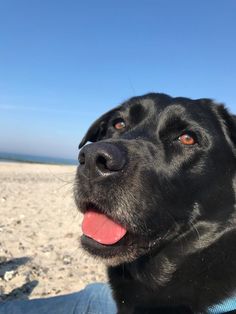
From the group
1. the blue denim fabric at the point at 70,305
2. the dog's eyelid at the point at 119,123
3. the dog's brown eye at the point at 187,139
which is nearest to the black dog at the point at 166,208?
the dog's brown eye at the point at 187,139

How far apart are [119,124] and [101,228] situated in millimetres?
1466

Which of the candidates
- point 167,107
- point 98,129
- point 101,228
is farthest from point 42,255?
point 101,228

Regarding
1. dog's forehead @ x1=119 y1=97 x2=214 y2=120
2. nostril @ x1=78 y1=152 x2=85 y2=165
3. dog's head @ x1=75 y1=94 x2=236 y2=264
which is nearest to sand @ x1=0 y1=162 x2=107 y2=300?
dog's head @ x1=75 y1=94 x2=236 y2=264

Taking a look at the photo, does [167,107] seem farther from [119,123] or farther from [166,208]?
[166,208]

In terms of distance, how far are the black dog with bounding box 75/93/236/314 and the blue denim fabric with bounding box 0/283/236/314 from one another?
597 mm

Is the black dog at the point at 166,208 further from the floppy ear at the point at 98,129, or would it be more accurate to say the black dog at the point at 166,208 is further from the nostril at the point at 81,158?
the floppy ear at the point at 98,129

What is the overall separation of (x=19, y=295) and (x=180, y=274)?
98.6 inches

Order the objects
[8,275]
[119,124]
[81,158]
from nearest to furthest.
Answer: [81,158] → [119,124] → [8,275]

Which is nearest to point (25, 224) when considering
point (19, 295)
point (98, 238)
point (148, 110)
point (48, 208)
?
point (48, 208)

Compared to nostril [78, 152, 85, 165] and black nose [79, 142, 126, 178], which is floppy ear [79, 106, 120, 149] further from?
black nose [79, 142, 126, 178]

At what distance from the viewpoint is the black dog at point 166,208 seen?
127 inches

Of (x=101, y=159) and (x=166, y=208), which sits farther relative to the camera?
(x=166, y=208)

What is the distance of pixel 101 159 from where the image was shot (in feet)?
9.89

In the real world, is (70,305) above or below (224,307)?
below
